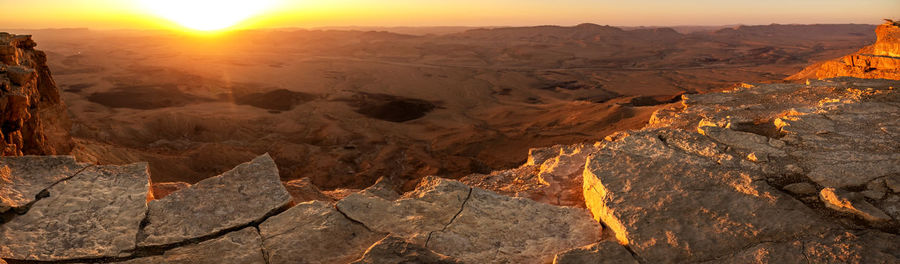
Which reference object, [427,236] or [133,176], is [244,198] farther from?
[427,236]

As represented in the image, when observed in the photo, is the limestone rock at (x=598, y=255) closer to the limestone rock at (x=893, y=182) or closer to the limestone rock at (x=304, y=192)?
the limestone rock at (x=893, y=182)

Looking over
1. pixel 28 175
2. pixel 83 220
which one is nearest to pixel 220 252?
pixel 83 220

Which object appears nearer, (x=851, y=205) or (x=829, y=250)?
(x=829, y=250)

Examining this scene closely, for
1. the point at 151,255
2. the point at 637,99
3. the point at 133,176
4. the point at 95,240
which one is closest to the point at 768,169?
the point at 151,255

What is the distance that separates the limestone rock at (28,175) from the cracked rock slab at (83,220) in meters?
0.08

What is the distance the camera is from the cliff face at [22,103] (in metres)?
3.90

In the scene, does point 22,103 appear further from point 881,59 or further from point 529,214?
point 881,59

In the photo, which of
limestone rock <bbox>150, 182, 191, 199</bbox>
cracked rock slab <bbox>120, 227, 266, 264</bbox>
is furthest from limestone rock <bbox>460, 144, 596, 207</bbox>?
limestone rock <bbox>150, 182, 191, 199</bbox>

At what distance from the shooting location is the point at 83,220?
2662 millimetres

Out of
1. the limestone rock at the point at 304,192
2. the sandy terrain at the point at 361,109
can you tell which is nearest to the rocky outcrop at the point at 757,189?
the limestone rock at the point at 304,192

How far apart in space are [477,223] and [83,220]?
95.4 inches

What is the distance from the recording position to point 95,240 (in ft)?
8.14

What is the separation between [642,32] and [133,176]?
9210 centimetres

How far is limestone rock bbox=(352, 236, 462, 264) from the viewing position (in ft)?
7.07
